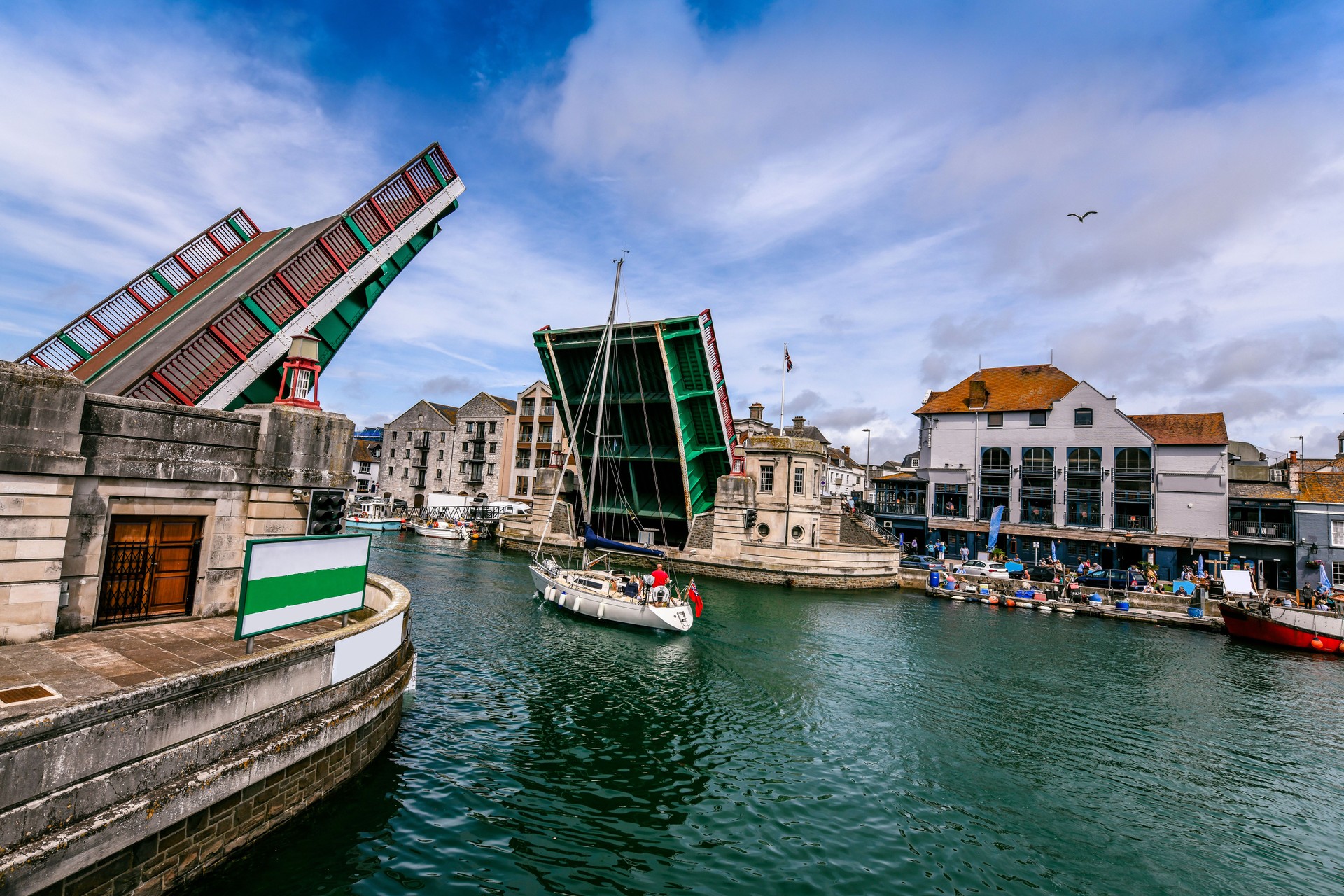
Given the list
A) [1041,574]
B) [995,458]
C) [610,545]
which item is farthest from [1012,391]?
[610,545]

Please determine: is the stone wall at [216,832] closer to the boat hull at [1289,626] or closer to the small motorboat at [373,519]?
the boat hull at [1289,626]

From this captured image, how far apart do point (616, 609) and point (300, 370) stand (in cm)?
1520

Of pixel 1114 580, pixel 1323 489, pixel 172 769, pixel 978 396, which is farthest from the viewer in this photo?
pixel 978 396

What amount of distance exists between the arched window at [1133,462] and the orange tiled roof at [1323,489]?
332 inches

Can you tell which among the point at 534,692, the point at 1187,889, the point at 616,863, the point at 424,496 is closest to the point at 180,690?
the point at 616,863

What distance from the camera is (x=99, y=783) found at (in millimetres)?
5926

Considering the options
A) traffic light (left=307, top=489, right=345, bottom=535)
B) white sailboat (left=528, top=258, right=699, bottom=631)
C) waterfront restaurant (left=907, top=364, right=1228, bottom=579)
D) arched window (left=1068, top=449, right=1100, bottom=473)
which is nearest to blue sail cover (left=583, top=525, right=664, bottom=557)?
white sailboat (left=528, top=258, right=699, bottom=631)

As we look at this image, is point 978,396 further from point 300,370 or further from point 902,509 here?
point 300,370

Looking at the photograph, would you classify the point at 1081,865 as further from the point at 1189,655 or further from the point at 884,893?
the point at 1189,655

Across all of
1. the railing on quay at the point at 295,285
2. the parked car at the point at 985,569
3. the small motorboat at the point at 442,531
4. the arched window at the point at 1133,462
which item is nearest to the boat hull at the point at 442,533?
the small motorboat at the point at 442,531

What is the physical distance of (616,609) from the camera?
2378 cm

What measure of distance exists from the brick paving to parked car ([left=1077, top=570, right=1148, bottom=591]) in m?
43.4

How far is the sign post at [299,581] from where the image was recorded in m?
8.25

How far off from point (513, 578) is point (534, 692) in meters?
20.3
